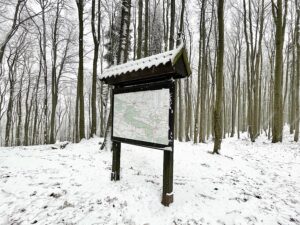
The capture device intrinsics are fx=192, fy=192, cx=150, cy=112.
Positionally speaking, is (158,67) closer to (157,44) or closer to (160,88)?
(160,88)

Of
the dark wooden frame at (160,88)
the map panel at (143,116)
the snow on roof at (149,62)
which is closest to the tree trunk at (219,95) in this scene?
the map panel at (143,116)

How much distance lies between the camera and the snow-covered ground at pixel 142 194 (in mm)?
3148

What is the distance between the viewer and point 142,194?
3.93m

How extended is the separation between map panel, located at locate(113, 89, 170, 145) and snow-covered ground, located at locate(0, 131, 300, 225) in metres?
1.20

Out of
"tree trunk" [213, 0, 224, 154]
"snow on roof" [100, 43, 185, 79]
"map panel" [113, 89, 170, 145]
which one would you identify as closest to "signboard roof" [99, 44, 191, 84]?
"snow on roof" [100, 43, 185, 79]

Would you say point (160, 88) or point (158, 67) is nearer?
point (158, 67)

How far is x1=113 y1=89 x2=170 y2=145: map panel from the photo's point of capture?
3.58 metres

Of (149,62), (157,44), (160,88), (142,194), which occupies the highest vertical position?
(157,44)

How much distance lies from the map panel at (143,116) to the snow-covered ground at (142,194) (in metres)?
1.20

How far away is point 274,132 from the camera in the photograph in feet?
35.0

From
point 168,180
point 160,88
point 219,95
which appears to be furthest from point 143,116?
point 219,95

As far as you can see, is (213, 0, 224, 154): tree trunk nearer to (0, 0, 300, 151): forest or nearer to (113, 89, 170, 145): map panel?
(0, 0, 300, 151): forest

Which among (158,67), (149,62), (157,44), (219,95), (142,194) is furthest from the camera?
(157,44)

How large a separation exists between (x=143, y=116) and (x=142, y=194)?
1.60 metres
